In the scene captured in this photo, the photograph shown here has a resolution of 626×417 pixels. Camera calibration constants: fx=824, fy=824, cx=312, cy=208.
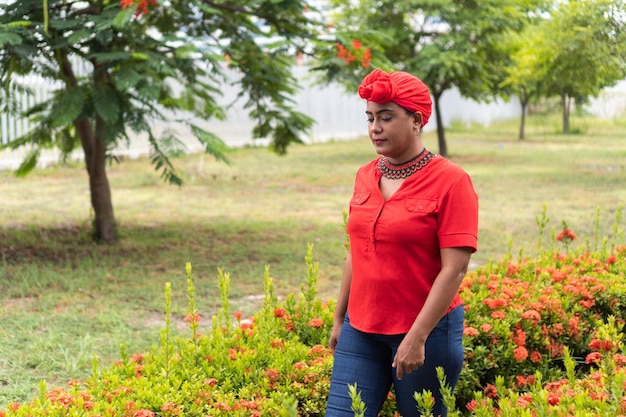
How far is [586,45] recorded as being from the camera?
13656 mm

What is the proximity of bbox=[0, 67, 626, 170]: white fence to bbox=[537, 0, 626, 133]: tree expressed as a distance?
1.69 metres

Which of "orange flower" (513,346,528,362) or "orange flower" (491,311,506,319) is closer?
"orange flower" (513,346,528,362)

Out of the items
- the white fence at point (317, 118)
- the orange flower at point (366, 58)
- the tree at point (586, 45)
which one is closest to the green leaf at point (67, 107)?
the orange flower at point (366, 58)

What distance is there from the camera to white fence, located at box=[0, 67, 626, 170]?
16266 mm

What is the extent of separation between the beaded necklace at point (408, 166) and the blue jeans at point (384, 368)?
0.50 meters

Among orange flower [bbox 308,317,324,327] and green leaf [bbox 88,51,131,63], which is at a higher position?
green leaf [bbox 88,51,131,63]

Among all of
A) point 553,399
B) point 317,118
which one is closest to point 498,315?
point 553,399

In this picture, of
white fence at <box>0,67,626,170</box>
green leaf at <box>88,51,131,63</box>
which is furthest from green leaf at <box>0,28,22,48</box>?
white fence at <box>0,67,626,170</box>

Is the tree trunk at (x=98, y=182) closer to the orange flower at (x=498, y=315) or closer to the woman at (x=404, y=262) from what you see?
the orange flower at (x=498, y=315)

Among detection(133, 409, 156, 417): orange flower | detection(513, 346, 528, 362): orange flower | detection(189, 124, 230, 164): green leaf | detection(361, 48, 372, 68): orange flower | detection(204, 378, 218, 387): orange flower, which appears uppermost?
detection(361, 48, 372, 68): orange flower

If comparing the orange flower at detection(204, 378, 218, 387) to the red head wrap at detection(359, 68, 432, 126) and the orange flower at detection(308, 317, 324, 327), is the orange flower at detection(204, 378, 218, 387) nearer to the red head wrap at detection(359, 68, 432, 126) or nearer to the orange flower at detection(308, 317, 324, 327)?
the orange flower at detection(308, 317, 324, 327)

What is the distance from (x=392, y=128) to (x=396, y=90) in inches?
5.0

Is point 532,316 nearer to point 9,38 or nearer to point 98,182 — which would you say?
point 9,38

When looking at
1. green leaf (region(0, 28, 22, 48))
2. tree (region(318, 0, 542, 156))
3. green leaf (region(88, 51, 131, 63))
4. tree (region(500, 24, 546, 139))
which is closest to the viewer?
green leaf (region(0, 28, 22, 48))
